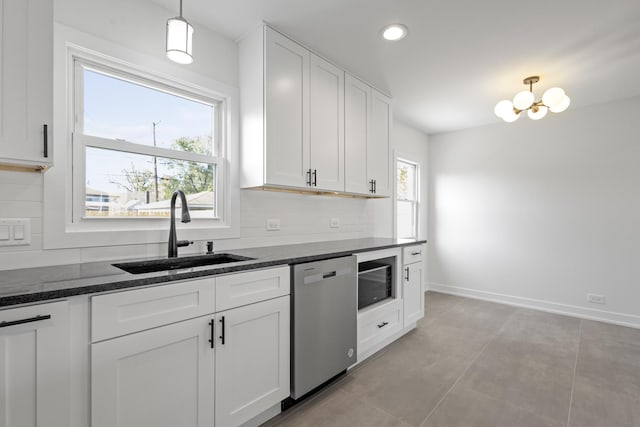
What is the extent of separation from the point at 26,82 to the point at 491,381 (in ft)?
10.5

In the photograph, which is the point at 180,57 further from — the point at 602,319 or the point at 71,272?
the point at 602,319

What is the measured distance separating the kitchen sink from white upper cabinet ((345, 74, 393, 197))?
4.22 ft

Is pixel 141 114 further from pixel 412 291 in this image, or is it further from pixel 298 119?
pixel 412 291

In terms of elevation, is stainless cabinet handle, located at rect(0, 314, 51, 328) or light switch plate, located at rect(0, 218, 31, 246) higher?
light switch plate, located at rect(0, 218, 31, 246)

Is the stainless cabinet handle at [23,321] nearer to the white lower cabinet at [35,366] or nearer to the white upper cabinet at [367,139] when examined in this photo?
the white lower cabinet at [35,366]

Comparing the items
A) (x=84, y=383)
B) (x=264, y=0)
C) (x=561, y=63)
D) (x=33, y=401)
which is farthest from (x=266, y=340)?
(x=561, y=63)

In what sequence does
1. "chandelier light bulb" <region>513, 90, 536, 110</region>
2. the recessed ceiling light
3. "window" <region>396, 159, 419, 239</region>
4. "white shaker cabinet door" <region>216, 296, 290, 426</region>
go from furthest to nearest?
"window" <region>396, 159, 419, 239</region>, "chandelier light bulb" <region>513, 90, 536, 110</region>, the recessed ceiling light, "white shaker cabinet door" <region>216, 296, 290, 426</region>

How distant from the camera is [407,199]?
4.70 meters

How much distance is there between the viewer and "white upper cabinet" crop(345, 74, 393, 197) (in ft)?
9.50

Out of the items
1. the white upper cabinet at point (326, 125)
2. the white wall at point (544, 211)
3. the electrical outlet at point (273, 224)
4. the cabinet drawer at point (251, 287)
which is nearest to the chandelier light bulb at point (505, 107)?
the white upper cabinet at point (326, 125)

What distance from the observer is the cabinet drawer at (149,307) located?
1197 mm

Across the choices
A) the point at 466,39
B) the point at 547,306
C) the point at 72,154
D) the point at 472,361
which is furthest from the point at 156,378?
the point at 547,306

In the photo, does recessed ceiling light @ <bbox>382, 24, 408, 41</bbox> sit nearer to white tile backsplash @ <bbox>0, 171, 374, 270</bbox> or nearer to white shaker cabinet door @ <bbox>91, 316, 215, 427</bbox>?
white tile backsplash @ <bbox>0, 171, 374, 270</bbox>

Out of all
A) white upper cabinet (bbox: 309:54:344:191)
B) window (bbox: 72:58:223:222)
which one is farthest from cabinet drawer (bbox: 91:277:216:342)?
white upper cabinet (bbox: 309:54:344:191)
